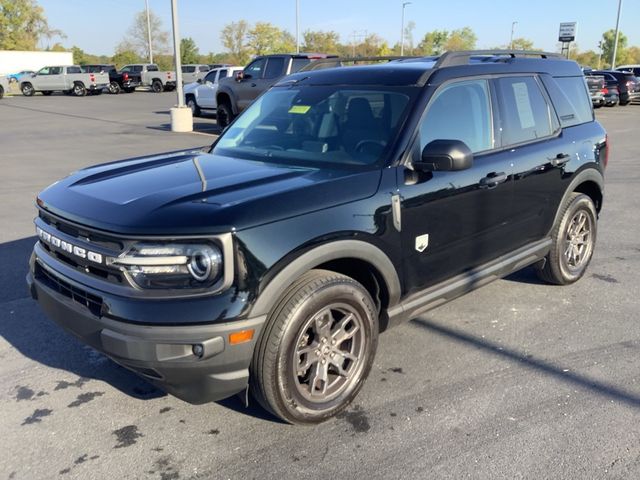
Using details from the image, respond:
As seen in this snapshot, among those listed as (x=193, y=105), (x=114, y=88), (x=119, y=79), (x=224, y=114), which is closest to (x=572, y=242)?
(x=224, y=114)

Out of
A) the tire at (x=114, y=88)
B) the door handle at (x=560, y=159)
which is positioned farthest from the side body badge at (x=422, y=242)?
the tire at (x=114, y=88)

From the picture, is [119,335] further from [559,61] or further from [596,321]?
[559,61]

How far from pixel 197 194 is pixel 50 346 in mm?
1896

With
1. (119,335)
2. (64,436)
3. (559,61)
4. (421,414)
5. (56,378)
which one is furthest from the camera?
(559,61)

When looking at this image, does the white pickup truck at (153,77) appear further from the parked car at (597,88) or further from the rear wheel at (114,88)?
the parked car at (597,88)

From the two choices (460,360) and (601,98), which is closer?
(460,360)

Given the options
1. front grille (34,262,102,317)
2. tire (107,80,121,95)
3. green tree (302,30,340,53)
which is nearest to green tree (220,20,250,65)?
green tree (302,30,340,53)

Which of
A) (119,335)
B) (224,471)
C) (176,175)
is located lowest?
(224,471)

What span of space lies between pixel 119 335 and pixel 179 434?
73cm

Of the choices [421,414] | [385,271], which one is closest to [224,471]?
[421,414]

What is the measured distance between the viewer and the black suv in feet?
8.88

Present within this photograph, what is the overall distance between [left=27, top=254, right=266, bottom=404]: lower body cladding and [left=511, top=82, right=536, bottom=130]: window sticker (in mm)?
2744

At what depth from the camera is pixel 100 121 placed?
2064 centimetres

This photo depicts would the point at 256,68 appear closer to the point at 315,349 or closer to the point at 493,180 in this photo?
the point at 493,180
